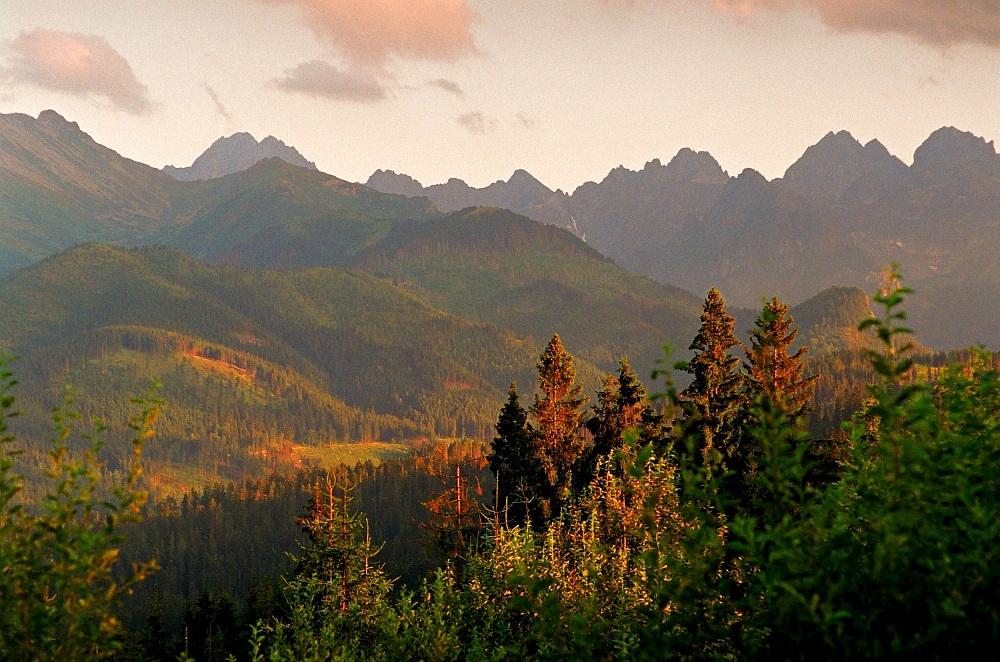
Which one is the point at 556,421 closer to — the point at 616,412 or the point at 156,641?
the point at 616,412

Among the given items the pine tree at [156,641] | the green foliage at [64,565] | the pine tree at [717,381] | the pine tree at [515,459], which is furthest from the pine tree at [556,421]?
the green foliage at [64,565]

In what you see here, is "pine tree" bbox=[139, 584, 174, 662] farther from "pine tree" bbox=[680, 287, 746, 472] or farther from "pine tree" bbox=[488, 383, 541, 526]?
"pine tree" bbox=[680, 287, 746, 472]

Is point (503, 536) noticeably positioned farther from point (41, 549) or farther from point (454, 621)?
point (41, 549)

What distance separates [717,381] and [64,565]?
156 ft

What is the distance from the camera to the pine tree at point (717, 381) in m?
54.4

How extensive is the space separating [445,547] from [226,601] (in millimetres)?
41890

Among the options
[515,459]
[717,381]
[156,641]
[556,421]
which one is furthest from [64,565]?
[156,641]

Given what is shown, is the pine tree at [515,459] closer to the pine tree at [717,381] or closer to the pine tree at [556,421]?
the pine tree at [556,421]

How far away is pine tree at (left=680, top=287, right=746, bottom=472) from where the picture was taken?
54366 millimetres

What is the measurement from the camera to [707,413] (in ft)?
179

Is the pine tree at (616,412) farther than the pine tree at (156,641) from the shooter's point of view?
No

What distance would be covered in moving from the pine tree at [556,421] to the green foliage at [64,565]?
55541 mm

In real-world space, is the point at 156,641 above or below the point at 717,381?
below

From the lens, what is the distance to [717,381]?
55.9 meters
